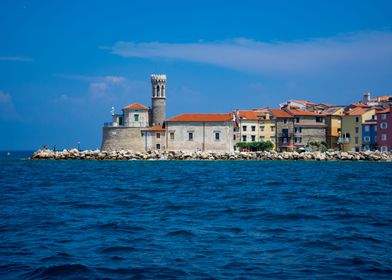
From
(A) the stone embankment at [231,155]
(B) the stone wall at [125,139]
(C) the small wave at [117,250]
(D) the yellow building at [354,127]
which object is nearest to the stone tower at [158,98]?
(B) the stone wall at [125,139]

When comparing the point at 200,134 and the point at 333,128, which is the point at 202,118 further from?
the point at 333,128

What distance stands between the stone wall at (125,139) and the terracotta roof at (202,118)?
12.1 ft

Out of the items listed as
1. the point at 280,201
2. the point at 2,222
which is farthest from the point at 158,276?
the point at 280,201

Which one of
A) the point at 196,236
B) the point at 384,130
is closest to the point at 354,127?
the point at 384,130

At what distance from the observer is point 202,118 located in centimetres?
5844

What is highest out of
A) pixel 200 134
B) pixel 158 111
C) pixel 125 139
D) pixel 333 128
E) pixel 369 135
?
pixel 158 111

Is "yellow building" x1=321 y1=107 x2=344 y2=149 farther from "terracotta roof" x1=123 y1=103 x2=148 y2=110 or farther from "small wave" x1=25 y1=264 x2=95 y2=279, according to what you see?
"small wave" x1=25 y1=264 x2=95 y2=279

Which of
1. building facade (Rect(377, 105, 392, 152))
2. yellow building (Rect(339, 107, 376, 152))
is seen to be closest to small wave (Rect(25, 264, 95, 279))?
building facade (Rect(377, 105, 392, 152))

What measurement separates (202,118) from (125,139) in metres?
8.19

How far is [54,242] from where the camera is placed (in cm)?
1088

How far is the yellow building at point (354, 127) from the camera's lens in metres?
60.3

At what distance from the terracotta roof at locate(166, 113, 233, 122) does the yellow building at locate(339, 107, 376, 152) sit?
501 inches

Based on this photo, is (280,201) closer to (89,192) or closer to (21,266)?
(89,192)

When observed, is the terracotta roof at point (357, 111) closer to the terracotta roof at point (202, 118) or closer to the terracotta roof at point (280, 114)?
the terracotta roof at point (280, 114)
